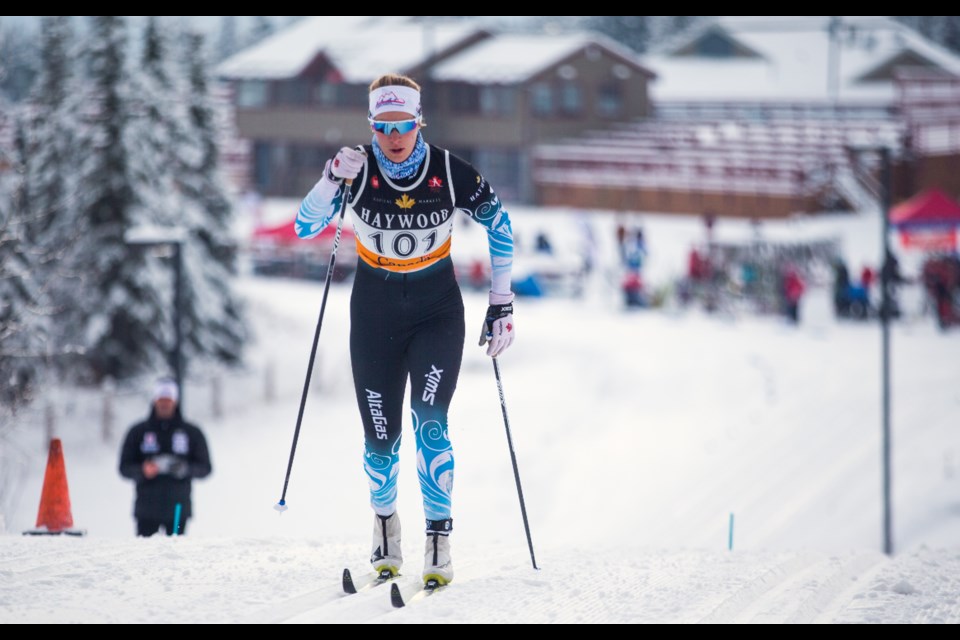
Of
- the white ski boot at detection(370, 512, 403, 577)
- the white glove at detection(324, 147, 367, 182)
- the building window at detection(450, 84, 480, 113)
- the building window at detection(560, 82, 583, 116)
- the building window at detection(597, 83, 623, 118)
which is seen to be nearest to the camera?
the white glove at detection(324, 147, 367, 182)

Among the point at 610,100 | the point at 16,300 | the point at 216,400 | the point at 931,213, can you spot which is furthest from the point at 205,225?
the point at 610,100

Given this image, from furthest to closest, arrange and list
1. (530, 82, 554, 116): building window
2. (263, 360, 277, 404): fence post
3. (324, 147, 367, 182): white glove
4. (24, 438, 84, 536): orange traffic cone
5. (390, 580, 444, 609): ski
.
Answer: (530, 82, 554, 116): building window → (263, 360, 277, 404): fence post → (24, 438, 84, 536): orange traffic cone → (324, 147, 367, 182): white glove → (390, 580, 444, 609): ski

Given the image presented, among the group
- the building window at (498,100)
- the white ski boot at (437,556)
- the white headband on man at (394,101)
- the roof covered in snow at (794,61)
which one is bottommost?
the white ski boot at (437,556)

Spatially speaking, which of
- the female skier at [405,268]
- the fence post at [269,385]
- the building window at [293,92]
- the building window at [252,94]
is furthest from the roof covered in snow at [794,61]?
the female skier at [405,268]

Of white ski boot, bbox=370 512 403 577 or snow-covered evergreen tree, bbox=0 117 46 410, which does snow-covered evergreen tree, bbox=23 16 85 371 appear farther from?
white ski boot, bbox=370 512 403 577

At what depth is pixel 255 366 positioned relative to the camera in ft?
105

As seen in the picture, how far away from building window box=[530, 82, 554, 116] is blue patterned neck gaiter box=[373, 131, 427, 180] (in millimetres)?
47308

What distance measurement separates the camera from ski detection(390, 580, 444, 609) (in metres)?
5.84

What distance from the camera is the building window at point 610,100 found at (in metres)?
55.9

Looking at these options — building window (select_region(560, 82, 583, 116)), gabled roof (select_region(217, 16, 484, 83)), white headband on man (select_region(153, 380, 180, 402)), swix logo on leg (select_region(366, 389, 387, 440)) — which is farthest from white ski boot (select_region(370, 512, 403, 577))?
building window (select_region(560, 82, 583, 116))

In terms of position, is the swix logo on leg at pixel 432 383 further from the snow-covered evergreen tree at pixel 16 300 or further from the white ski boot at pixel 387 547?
the snow-covered evergreen tree at pixel 16 300

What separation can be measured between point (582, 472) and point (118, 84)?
14.9 metres

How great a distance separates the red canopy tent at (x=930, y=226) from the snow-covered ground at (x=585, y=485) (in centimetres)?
182
